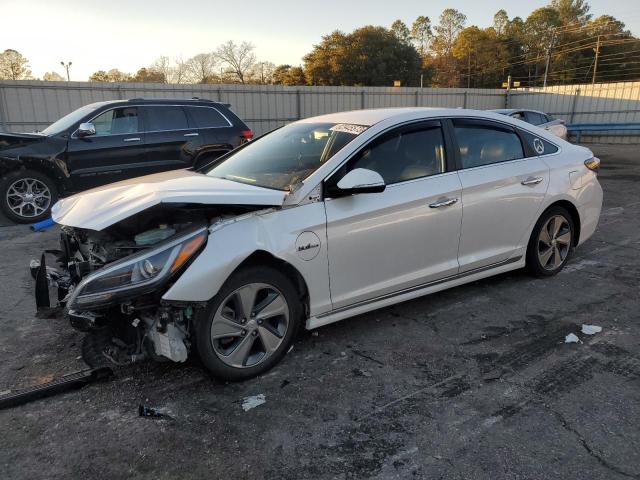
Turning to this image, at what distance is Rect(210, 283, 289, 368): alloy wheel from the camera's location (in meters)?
3.07

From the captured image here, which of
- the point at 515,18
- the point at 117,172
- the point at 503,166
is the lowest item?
the point at 117,172

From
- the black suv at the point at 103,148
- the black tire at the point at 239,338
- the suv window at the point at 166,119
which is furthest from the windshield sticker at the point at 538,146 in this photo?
the suv window at the point at 166,119

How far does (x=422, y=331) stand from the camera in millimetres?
3918

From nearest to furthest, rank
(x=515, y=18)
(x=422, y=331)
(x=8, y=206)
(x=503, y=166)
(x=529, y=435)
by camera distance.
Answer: (x=529, y=435), (x=422, y=331), (x=503, y=166), (x=8, y=206), (x=515, y=18)

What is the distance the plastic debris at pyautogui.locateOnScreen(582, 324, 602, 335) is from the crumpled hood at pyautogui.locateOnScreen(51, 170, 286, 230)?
8.44 ft

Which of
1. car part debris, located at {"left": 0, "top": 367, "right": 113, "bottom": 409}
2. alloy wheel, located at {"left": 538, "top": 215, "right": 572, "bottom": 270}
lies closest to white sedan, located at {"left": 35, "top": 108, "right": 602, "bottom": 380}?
alloy wheel, located at {"left": 538, "top": 215, "right": 572, "bottom": 270}

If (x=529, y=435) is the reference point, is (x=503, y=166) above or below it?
above

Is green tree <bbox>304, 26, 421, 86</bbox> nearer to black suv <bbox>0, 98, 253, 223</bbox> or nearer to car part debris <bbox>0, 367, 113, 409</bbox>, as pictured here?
black suv <bbox>0, 98, 253, 223</bbox>

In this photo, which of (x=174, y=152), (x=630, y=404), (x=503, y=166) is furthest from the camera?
(x=174, y=152)

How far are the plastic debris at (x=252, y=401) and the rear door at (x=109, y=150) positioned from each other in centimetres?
635

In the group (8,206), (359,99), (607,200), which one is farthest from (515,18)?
(8,206)

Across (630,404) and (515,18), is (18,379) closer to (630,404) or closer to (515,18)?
(630,404)

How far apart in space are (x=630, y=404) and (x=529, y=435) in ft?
2.45

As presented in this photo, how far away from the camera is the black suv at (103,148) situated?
7793 mm
